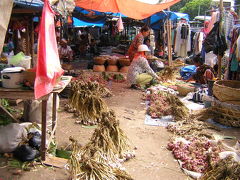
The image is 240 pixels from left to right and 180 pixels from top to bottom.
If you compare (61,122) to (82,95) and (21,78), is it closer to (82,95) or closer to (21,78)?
(82,95)

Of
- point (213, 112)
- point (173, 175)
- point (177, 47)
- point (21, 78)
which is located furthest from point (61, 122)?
point (177, 47)

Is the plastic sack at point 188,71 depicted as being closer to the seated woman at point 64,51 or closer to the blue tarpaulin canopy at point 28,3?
the seated woman at point 64,51

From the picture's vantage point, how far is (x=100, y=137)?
3.48 m

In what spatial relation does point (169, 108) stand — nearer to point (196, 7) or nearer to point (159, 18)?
point (159, 18)

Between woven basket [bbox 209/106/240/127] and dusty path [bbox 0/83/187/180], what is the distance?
1214 millimetres

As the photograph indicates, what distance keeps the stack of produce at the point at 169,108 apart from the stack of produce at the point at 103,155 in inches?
69.4

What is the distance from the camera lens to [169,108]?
18.0 feet

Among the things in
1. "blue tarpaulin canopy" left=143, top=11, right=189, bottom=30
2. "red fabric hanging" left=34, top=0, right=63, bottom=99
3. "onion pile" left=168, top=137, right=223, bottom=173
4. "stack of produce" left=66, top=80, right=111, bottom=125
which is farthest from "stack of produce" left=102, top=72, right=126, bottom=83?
"red fabric hanging" left=34, top=0, right=63, bottom=99

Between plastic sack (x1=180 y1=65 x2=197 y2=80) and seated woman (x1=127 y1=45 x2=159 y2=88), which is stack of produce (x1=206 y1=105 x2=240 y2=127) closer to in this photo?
seated woman (x1=127 y1=45 x2=159 y2=88)

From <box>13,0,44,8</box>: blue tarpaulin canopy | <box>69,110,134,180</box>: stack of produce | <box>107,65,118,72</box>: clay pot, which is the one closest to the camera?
<box>69,110,134,180</box>: stack of produce

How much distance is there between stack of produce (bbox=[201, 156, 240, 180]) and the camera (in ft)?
9.19

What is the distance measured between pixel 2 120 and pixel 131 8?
19.8ft

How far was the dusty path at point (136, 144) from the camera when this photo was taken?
307 centimetres

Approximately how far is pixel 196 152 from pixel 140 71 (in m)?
4.38
